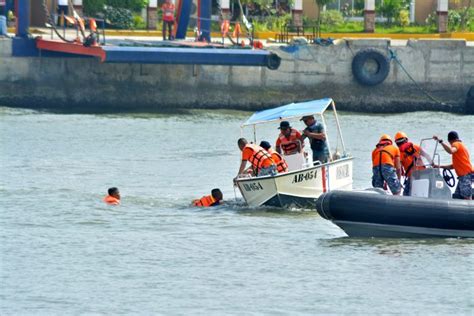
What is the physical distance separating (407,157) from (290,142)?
3.20 metres

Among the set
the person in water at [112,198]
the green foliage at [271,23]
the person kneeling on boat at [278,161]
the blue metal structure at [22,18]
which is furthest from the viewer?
the green foliage at [271,23]

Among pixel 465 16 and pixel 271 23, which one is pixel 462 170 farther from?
pixel 465 16

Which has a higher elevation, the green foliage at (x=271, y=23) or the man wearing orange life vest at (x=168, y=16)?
the man wearing orange life vest at (x=168, y=16)

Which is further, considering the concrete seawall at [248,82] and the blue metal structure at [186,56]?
the concrete seawall at [248,82]

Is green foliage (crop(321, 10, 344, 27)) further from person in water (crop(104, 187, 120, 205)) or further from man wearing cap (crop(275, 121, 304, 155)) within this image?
man wearing cap (crop(275, 121, 304, 155))

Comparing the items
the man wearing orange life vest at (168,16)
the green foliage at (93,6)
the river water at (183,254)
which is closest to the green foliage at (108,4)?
the green foliage at (93,6)

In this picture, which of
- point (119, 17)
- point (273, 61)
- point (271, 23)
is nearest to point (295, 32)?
point (271, 23)

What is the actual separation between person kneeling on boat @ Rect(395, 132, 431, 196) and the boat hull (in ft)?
7.37

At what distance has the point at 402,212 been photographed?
67.8 feet

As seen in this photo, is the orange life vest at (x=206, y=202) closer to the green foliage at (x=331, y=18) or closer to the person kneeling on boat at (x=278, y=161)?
the person kneeling on boat at (x=278, y=161)

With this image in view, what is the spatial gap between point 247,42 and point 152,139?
1044 centimetres

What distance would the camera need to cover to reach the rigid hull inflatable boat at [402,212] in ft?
67.5

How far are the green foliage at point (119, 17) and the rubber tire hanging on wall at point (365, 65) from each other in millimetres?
8544

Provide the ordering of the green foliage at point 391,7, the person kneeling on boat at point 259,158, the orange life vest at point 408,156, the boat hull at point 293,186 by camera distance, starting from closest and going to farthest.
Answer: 1. the orange life vest at point 408,156
2. the person kneeling on boat at point 259,158
3. the boat hull at point 293,186
4. the green foliage at point 391,7
